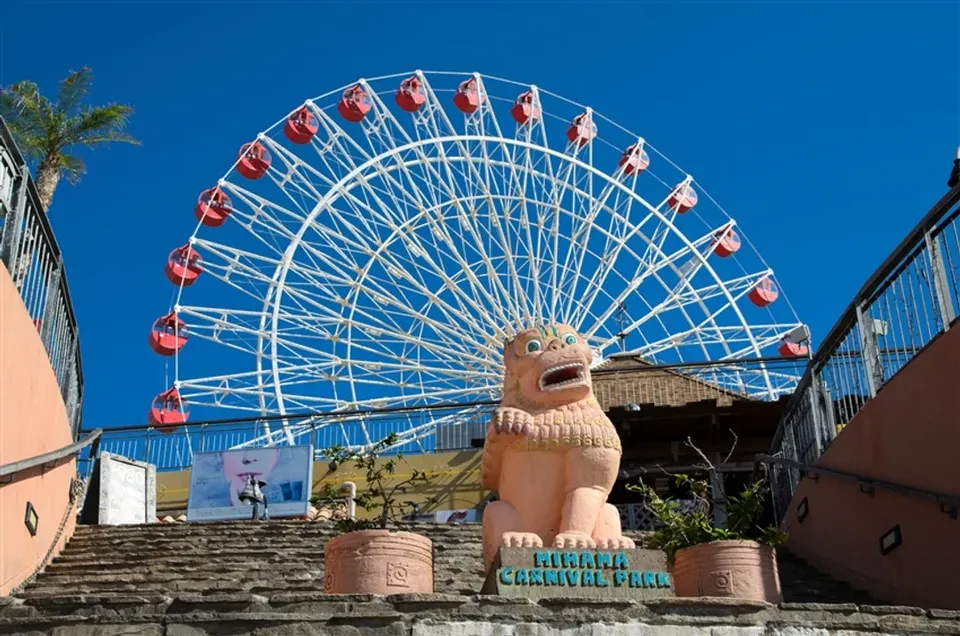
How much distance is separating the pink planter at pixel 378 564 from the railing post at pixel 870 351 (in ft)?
13.1

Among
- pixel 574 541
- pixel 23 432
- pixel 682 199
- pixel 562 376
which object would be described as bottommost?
pixel 574 541

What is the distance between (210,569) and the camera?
8719 mm

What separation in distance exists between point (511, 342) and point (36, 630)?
3.35 meters

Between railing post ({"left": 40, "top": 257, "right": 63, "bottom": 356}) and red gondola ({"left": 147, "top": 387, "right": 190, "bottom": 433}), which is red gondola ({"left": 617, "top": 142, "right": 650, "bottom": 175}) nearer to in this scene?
red gondola ({"left": 147, "top": 387, "right": 190, "bottom": 433})

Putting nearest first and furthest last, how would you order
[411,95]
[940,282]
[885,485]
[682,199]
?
[940,282] → [885,485] → [411,95] → [682,199]

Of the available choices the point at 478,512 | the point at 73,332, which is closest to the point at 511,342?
the point at 73,332

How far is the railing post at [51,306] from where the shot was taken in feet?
31.9

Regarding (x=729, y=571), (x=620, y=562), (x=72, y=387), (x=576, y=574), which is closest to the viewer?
(x=576, y=574)

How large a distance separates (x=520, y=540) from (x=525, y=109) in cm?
2097

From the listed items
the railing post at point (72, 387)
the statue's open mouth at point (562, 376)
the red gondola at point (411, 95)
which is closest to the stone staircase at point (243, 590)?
the railing post at point (72, 387)

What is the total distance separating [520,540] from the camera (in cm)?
643

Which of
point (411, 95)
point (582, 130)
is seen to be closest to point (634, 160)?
point (582, 130)

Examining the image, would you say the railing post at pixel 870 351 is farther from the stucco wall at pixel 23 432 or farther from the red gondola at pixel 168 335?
the red gondola at pixel 168 335

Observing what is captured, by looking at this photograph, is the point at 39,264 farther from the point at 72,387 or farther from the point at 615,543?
the point at 615,543
